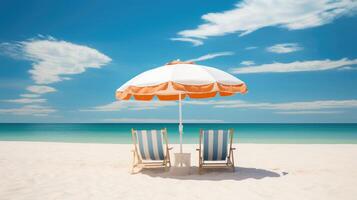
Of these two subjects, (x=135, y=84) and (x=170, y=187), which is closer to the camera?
(x=170, y=187)

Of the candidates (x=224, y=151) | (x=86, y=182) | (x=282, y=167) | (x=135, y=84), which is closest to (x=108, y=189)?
(x=86, y=182)

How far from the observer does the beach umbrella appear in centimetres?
497

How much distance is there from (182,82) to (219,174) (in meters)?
1.93

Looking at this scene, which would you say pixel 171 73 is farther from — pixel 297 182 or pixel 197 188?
pixel 297 182

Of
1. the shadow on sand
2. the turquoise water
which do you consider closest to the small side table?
the shadow on sand

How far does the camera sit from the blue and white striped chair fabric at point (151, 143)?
5.60 metres

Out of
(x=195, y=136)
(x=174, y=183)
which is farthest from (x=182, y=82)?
(x=195, y=136)

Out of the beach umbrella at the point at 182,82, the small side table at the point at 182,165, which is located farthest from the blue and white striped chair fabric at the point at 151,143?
the beach umbrella at the point at 182,82

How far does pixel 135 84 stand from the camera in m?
5.35

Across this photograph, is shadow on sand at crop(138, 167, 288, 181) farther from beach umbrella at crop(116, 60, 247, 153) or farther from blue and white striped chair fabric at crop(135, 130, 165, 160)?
beach umbrella at crop(116, 60, 247, 153)

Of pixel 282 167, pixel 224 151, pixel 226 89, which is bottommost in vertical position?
pixel 282 167

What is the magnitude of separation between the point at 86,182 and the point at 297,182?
3327mm

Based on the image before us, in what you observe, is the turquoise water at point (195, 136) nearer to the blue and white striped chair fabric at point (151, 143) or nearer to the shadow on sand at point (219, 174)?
the shadow on sand at point (219, 174)

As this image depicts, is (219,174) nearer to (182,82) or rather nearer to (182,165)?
(182,165)
